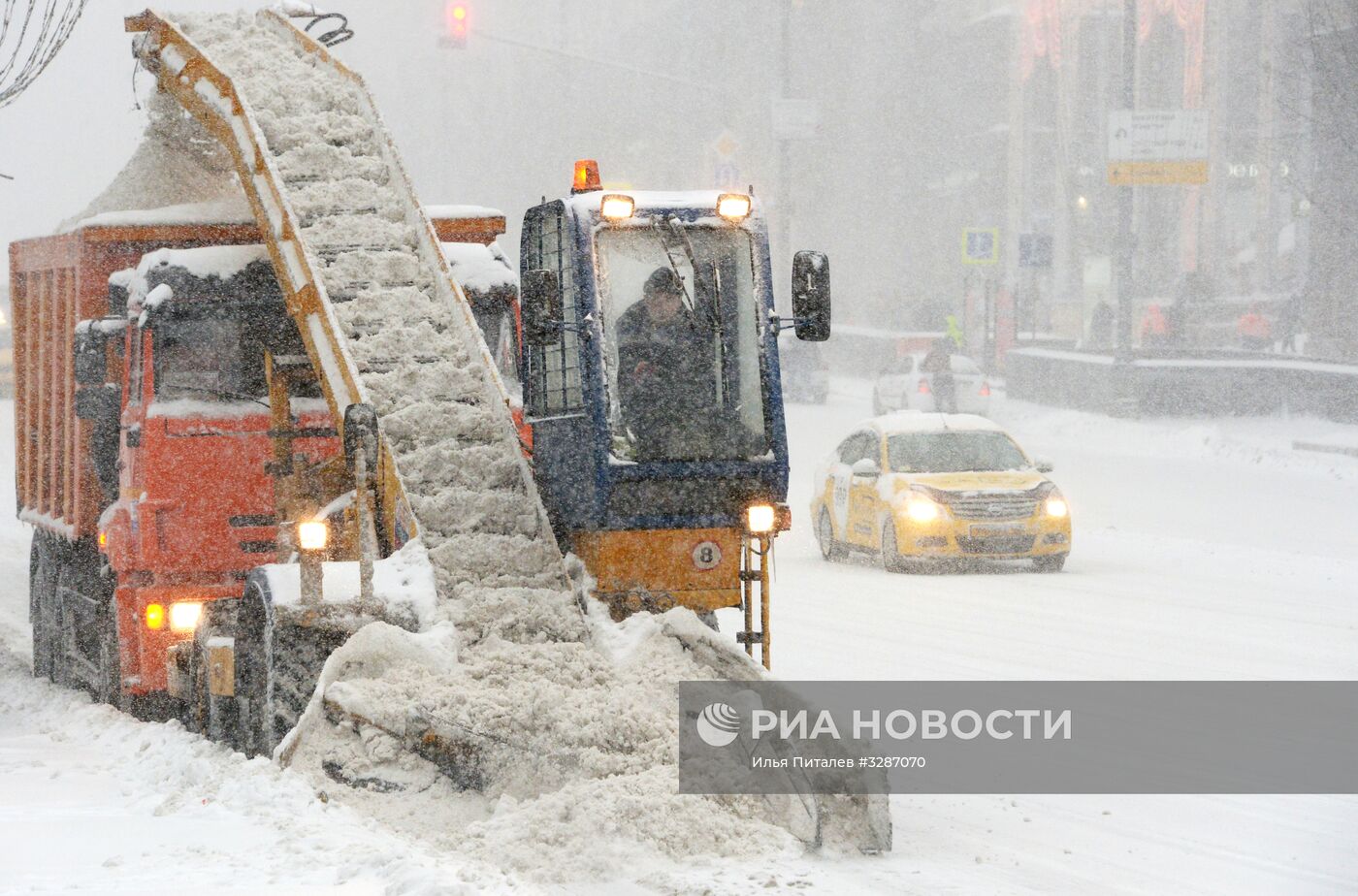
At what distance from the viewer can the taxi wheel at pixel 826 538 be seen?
20672 mm

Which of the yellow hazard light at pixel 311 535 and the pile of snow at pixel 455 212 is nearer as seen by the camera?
the yellow hazard light at pixel 311 535

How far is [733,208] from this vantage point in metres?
9.54

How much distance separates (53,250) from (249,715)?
4.95m

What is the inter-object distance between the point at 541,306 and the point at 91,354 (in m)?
3.94

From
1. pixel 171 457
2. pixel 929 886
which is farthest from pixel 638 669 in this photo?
pixel 171 457

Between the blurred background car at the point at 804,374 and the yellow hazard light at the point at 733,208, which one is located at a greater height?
the yellow hazard light at the point at 733,208

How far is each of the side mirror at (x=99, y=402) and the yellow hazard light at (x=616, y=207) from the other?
3.91 meters

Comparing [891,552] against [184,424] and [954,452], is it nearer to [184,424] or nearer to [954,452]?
[954,452]

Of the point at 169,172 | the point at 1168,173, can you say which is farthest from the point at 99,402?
the point at 1168,173

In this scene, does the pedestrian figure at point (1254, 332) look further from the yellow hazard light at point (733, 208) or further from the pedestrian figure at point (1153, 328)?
the yellow hazard light at point (733, 208)

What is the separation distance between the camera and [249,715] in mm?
9719

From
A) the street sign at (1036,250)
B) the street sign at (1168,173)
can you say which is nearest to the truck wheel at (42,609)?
the street sign at (1168,173)

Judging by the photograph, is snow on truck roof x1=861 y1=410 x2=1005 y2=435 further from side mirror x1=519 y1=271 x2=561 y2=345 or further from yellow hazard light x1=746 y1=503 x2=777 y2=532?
side mirror x1=519 y1=271 x2=561 y2=345

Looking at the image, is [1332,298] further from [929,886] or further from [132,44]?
[929,886]
